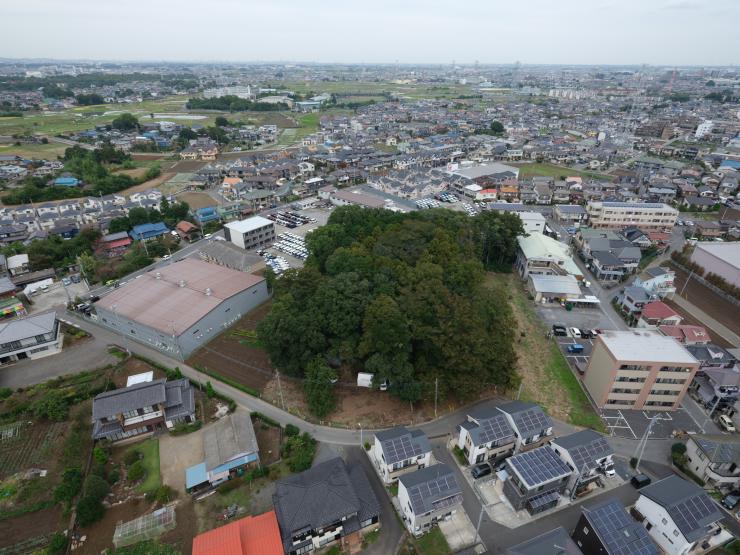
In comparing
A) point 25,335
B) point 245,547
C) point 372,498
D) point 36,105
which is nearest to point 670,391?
point 372,498

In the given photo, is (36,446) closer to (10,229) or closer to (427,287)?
(427,287)

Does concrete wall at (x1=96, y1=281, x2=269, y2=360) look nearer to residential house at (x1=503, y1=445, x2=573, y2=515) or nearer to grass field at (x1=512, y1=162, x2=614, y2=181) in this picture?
residential house at (x1=503, y1=445, x2=573, y2=515)

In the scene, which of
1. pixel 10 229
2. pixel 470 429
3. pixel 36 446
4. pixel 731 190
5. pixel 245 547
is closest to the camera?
pixel 245 547

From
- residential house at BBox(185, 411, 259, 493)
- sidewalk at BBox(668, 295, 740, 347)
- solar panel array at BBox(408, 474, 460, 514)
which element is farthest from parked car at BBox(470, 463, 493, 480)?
sidewalk at BBox(668, 295, 740, 347)

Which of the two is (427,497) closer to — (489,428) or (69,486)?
(489,428)

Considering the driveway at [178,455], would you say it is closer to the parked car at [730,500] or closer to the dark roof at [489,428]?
the dark roof at [489,428]

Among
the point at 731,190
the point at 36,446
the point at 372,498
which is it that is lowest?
the point at 36,446
